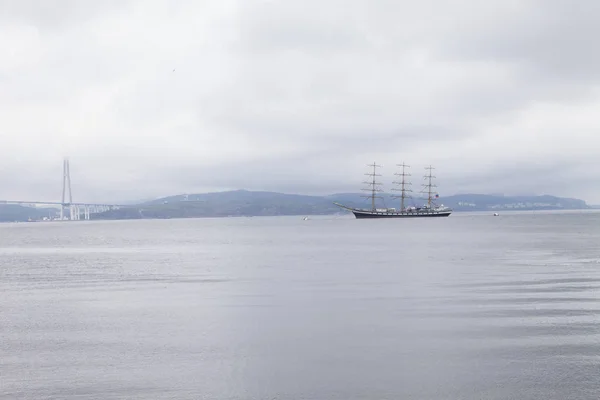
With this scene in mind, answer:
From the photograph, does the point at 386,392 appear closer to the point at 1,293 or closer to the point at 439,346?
the point at 439,346

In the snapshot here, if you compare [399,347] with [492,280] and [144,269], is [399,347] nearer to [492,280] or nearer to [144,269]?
[492,280]

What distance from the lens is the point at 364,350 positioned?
15.5 metres

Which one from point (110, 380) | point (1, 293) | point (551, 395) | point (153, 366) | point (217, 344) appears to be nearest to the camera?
point (551, 395)

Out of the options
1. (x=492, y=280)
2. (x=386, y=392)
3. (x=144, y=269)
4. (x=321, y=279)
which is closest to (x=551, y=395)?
(x=386, y=392)

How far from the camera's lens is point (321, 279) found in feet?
108

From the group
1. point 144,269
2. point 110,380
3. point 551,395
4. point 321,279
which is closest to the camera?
point 551,395

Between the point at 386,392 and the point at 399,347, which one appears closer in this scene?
the point at 386,392

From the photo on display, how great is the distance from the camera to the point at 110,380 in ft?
43.3

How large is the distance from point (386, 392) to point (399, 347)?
12.2 ft

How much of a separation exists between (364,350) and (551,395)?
4.85 metres

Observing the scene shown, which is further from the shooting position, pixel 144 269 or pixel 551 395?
pixel 144 269

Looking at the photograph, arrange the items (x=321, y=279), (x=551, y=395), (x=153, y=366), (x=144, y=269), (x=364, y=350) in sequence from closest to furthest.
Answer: (x=551, y=395) → (x=153, y=366) → (x=364, y=350) → (x=321, y=279) → (x=144, y=269)

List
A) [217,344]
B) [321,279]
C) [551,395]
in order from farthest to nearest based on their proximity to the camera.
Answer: [321,279]
[217,344]
[551,395]

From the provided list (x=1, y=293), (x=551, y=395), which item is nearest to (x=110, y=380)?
(x=551, y=395)
